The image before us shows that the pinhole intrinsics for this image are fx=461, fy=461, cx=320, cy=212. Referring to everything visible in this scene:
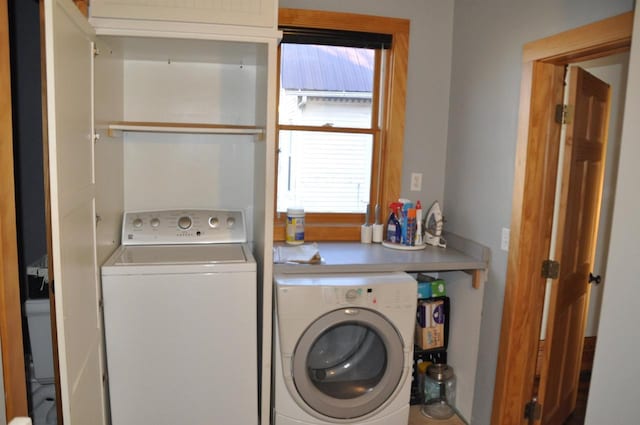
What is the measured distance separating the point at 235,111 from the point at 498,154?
55.8 inches

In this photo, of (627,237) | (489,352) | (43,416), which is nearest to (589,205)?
(489,352)

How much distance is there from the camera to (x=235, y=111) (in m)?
2.57

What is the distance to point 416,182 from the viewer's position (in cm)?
288

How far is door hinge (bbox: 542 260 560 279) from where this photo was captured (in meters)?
2.17

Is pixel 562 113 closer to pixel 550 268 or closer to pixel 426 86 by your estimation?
pixel 550 268

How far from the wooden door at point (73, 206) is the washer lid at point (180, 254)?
255 millimetres

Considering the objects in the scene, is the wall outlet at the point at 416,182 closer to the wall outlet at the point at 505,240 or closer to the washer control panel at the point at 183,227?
the wall outlet at the point at 505,240

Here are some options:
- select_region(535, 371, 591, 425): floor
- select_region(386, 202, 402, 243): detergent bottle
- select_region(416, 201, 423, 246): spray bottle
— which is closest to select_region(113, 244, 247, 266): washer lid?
select_region(386, 202, 402, 243): detergent bottle

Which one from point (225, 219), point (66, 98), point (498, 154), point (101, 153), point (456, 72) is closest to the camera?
point (66, 98)

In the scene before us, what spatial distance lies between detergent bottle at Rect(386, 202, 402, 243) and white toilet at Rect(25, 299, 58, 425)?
1778mm

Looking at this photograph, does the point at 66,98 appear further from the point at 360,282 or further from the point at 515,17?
the point at 515,17

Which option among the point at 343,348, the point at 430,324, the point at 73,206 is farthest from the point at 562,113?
the point at 73,206

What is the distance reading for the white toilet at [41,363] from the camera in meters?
1.91

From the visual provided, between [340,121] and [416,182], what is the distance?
0.61 m
